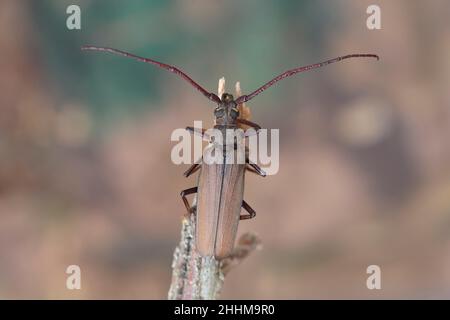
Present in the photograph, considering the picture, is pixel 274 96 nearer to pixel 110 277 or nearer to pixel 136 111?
pixel 136 111

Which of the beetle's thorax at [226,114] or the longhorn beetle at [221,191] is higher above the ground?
the beetle's thorax at [226,114]

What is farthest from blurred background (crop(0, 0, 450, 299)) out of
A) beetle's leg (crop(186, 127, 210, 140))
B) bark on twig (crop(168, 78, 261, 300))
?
bark on twig (crop(168, 78, 261, 300))

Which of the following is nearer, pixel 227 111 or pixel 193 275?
pixel 193 275

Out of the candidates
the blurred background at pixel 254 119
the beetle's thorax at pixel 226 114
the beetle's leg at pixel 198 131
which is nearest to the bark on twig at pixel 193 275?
the beetle's leg at pixel 198 131

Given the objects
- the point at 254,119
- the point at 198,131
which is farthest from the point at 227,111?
the point at 254,119

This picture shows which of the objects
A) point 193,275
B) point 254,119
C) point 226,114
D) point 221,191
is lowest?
point 193,275

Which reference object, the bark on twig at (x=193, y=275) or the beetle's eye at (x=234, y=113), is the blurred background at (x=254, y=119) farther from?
the bark on twig at (x=193, y=275)

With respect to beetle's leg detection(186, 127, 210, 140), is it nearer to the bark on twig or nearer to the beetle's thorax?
the beetle's thorax

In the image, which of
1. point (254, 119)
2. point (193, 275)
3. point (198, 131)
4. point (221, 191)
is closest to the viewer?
point (193, 275)

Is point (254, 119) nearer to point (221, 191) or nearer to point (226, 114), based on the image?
point (226, 114)
